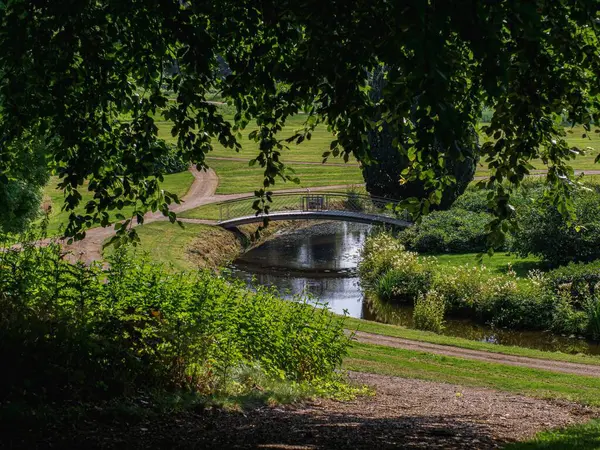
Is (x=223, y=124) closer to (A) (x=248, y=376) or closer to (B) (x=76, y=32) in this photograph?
(B) (x=76, y=32)

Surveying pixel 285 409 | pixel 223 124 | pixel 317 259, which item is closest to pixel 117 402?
pixel 285 409

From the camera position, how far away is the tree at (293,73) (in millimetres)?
5053

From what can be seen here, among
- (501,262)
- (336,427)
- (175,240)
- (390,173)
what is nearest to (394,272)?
(501,262)

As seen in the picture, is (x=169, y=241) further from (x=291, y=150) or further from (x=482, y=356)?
(x=291, y=150)

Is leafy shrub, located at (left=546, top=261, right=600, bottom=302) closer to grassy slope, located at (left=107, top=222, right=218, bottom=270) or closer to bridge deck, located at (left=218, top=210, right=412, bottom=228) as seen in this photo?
bridge deck, located at (left=218, top=210, right=412, bottom=228)

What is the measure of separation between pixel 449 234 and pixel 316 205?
26.6 ft

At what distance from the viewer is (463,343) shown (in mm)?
19484

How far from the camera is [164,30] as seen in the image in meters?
6.73

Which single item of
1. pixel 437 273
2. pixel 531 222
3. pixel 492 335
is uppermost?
pixel 531 222

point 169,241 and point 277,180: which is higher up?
point 277,180

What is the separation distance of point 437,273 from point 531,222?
12.7ft

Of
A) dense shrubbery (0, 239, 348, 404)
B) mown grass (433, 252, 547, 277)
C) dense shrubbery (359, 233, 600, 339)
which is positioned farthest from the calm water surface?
dense shrubbery (0, 239, 348, 404)

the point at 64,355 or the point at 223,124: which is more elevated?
the point at 223,124

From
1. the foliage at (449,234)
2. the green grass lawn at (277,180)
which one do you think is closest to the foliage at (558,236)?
the foliage at (449,234)
